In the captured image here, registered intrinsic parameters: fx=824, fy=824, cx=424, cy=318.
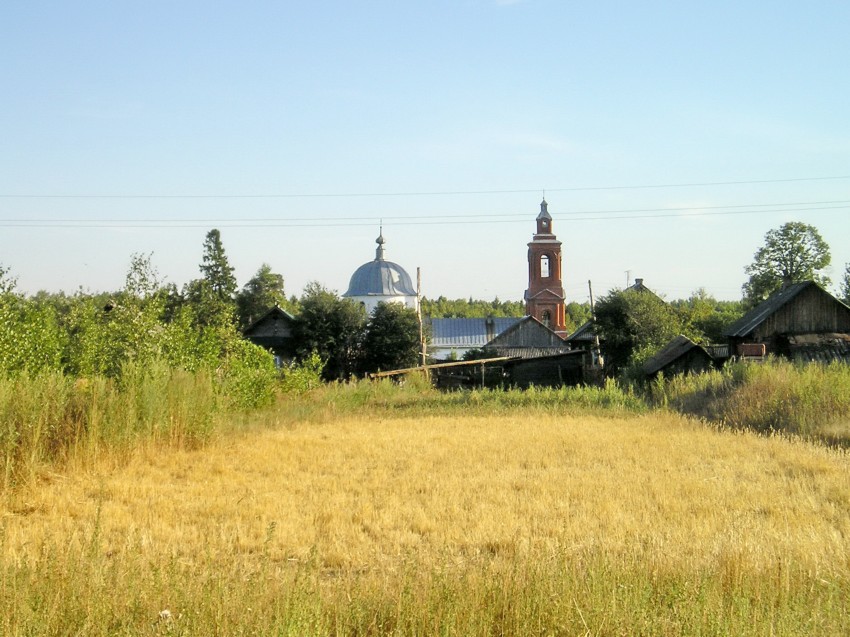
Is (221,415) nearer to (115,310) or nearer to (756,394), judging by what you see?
(115,310)

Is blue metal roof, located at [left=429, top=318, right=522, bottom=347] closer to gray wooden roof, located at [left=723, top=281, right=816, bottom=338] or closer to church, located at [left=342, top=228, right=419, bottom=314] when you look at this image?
church, located at [left=342, top=228, right=419, bottom=314]

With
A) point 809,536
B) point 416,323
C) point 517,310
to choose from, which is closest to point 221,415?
point 809,536

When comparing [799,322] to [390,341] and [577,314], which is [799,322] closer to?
[390,341]

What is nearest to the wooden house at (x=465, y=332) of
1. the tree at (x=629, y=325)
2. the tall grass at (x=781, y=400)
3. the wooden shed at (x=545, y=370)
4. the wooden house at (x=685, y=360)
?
the tree at (x=629, y=325)

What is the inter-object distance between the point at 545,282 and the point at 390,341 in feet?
87.5

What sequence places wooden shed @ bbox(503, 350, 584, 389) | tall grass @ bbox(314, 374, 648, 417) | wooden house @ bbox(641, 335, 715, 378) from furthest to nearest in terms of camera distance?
wooden shed @ bbox(503, 350, 584, 389)
wooden house @ bbox(641, 335, 715, 378)
tall grass @ bbox(314, 374, 648, 417)

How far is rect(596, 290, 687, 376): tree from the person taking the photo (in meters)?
44.6

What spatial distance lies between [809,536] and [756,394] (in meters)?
13.1

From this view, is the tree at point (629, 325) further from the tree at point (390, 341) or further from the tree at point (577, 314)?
the tree at point (577, 314)

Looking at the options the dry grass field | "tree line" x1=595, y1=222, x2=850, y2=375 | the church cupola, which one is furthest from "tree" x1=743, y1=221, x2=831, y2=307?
Answer: the dry grass field

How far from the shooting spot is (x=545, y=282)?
72.6 m

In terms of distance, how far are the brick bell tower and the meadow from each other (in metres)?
51.8

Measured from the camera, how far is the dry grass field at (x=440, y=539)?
5.32 m

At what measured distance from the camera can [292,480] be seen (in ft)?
41.8
